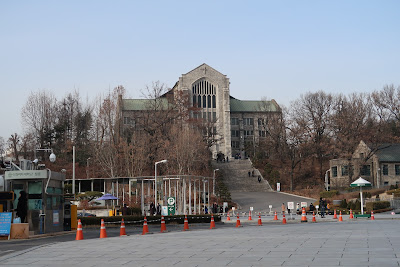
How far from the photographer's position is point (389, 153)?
8475cm

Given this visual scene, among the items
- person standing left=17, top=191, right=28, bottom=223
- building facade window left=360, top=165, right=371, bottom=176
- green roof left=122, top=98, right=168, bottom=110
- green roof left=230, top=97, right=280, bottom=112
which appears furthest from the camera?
green roof left=230, top=97, right=280, bottom=112

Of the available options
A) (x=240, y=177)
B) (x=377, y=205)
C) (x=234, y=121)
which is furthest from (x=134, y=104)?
(x=377, y=205)

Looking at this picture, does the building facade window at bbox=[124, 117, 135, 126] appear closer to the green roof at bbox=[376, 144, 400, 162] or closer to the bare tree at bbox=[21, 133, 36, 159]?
the bare tree at bbox=[21, 133, 36, 159]

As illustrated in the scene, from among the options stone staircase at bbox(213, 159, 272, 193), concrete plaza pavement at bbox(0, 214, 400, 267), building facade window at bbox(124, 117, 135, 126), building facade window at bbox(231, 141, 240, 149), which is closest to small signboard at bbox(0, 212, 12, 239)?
concrete plaza pavement at bbox(0, 214, 400, 267)

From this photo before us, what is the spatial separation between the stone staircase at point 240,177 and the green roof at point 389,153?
55.0 ft

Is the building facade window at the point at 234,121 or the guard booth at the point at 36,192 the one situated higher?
the building facade window at the point at 234,121

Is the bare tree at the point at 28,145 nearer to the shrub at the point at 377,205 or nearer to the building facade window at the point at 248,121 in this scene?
the shrub at the point at 377,205

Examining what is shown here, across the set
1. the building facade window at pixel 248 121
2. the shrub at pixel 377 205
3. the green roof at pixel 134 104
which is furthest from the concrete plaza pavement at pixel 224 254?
the building facade window at pixel 248 121

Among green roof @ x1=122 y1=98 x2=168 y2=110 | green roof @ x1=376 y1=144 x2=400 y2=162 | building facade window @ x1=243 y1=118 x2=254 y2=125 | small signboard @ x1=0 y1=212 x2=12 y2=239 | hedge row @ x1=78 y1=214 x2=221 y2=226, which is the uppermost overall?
green roof @ x1=122 y1=98 x2=168 y2=110

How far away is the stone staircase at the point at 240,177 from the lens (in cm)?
8901

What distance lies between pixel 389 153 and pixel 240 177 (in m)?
23.5

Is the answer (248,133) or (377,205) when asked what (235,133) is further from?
(377,205)

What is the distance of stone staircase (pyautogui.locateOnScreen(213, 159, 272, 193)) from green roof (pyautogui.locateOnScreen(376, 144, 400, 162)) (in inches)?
661

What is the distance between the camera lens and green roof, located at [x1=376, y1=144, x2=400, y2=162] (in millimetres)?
83188
